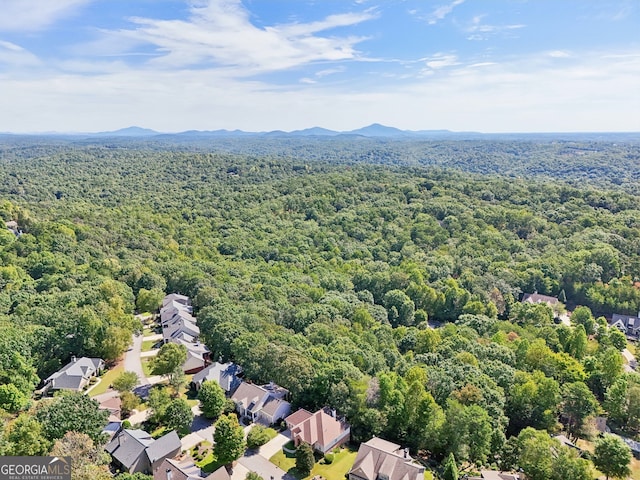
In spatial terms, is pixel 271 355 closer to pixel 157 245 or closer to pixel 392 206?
pixel 157 245

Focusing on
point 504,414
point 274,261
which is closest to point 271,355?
point 504,414

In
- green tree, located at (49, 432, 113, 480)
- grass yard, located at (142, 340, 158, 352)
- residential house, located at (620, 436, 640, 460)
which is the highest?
green tree, located at (49, 432, 113, 480)

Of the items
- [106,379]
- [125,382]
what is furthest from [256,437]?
[106,379]

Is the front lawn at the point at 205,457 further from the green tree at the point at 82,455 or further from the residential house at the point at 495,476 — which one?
the residential house at the point at 495,476

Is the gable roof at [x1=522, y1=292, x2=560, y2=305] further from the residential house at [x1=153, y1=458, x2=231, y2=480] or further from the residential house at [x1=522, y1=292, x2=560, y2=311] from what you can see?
the residential house at [x1=153, y1=458, x2=231, y2=480]

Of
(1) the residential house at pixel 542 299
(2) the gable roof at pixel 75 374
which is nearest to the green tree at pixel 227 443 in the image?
(2) the gable roof at pixel 75 374

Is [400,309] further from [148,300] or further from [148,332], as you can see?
[148,300]

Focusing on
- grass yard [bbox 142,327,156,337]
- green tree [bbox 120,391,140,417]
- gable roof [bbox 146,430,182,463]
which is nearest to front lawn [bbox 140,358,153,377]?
green tree [bbox 120,391,140,417]
